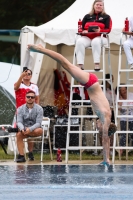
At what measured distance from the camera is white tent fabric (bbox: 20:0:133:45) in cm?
1710

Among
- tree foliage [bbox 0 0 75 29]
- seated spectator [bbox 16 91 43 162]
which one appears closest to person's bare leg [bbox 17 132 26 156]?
seated spectator [bbox 16 91 43 162]

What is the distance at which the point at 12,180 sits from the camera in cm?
1258

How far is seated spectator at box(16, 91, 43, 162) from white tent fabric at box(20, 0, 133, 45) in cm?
166

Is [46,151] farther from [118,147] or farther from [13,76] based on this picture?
[13,76]

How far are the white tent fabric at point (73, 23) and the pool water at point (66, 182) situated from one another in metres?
3.36

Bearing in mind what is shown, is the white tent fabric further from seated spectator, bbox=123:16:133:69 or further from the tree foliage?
the tree foliage

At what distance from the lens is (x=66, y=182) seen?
12219 mm

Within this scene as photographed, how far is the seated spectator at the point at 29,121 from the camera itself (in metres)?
16.1

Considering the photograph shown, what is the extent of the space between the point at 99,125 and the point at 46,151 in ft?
20.7

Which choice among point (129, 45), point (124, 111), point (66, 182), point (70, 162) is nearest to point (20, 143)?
point (70, 162)

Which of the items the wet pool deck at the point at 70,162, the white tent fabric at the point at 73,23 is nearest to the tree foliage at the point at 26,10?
the white tent fabric at the point at 73,23

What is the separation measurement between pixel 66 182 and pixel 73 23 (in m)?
6.34

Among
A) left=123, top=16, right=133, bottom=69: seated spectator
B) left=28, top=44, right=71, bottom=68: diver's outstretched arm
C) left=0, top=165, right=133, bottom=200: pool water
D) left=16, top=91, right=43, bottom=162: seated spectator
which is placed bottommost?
left=0, top=165, right=133, bottom=200: pool water

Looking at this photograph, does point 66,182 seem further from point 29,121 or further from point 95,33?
point 95,33
